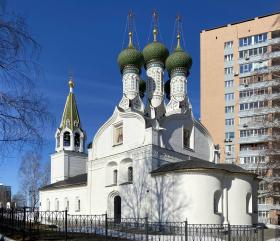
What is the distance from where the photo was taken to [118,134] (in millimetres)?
27594

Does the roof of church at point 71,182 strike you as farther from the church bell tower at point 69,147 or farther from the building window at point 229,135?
the building window at point 229,135

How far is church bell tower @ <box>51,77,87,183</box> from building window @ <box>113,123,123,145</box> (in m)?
7.74

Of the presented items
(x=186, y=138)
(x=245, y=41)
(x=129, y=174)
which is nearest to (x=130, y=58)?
(x=186, y=138)

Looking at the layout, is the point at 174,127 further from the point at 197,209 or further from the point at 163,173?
the point at 197,209

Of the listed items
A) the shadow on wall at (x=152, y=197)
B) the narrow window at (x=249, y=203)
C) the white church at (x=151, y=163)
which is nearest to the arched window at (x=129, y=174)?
the white church at (x=151, y=163)

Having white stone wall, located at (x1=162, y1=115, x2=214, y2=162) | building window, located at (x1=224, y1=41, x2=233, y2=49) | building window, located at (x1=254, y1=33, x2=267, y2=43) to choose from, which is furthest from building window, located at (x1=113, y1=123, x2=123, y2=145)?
building window, located at (x1=254, y1=33, x2=267, y2=43)

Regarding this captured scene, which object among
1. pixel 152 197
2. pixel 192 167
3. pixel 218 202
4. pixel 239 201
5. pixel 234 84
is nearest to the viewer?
pixel 192 167

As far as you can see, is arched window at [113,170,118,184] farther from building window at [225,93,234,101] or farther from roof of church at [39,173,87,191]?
building window at [225,93,234,101]

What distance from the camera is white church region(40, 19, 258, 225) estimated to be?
2259cm

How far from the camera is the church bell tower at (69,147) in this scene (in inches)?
1358

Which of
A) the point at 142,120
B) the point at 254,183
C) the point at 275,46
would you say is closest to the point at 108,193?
the point at 142,120

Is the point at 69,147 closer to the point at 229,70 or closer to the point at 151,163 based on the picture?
the point at 151,163

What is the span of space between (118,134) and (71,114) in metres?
8.67

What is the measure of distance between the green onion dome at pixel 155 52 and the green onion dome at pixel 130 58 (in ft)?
1.99
